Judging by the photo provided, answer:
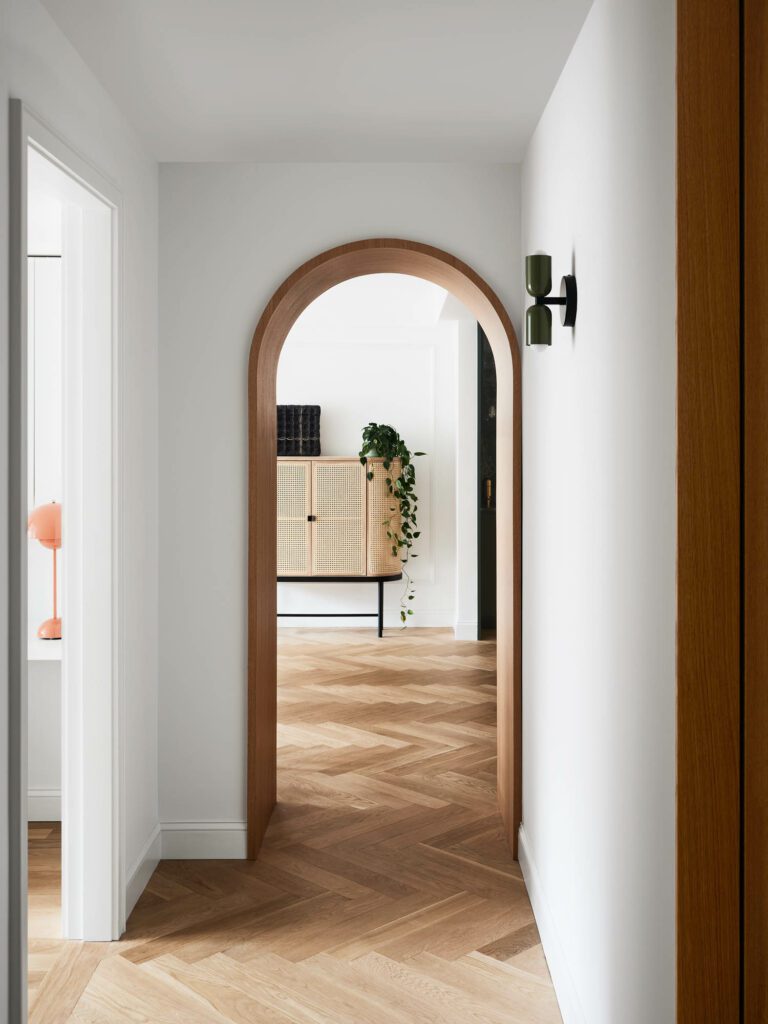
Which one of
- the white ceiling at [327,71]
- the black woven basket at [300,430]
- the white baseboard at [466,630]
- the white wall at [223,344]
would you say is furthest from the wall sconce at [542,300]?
the black woven basket at [300,430]

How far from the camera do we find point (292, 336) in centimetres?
824

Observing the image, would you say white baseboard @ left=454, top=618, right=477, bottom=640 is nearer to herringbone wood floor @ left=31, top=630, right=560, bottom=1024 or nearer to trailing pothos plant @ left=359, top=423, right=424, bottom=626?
trailing pothos plant @ left=359, top=423, right=424, bottom=626

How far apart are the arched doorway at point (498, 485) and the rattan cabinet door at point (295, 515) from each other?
402 cm

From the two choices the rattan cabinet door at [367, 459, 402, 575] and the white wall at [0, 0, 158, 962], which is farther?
the rattan cabinet door at [367, 459, 402, 575]

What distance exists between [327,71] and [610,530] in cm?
153

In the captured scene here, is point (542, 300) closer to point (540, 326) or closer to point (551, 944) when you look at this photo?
point (540, 326)

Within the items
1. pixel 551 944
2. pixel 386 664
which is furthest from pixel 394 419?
pixel 551 944

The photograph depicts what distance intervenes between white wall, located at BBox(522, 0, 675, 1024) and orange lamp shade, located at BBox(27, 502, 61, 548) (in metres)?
1.94

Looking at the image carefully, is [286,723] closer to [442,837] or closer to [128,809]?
[442,837]

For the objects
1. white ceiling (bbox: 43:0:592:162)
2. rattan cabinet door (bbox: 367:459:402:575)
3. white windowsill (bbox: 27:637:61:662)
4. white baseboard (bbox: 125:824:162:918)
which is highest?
white ceiling (bbox: 43:0:592:162)

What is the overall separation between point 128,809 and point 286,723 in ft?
7.16

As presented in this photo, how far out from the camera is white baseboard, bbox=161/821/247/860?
3.34 metres

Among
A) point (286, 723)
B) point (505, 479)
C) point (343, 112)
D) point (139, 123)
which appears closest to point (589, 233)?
point (343, 112)
